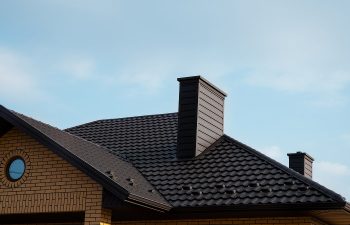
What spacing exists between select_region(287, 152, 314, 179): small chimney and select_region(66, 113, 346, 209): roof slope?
484 cm

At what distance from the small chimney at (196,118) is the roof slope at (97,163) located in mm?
1371

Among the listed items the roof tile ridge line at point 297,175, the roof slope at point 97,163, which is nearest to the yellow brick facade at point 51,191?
the roof slope at point 97,163

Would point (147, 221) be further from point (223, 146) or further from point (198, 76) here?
point (198, 76)

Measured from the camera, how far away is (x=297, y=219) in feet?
35.7

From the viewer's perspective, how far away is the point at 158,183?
12586 millimetres

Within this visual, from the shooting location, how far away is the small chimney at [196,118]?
1393 centimetres

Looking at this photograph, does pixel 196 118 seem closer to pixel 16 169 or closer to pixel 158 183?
pixel 158 183

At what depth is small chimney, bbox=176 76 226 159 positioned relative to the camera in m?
13.9

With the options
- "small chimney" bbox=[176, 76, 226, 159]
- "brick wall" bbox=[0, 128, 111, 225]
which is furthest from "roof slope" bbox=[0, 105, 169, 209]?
A: "small chimney" bbox=[176, 76, 226, 159]

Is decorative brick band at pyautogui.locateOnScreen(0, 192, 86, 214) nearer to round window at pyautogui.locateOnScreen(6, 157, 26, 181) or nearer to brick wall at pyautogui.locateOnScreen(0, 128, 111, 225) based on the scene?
brick wall at pyautogui.locateOnScreen(0, 128, 111, 225)

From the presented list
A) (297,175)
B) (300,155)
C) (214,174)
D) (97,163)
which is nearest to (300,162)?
(300,155)

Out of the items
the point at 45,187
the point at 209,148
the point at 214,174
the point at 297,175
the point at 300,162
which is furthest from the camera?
the point at 300,162

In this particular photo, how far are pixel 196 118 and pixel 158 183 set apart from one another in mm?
2242

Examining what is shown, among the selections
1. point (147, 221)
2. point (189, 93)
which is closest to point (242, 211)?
point (147, 221)
